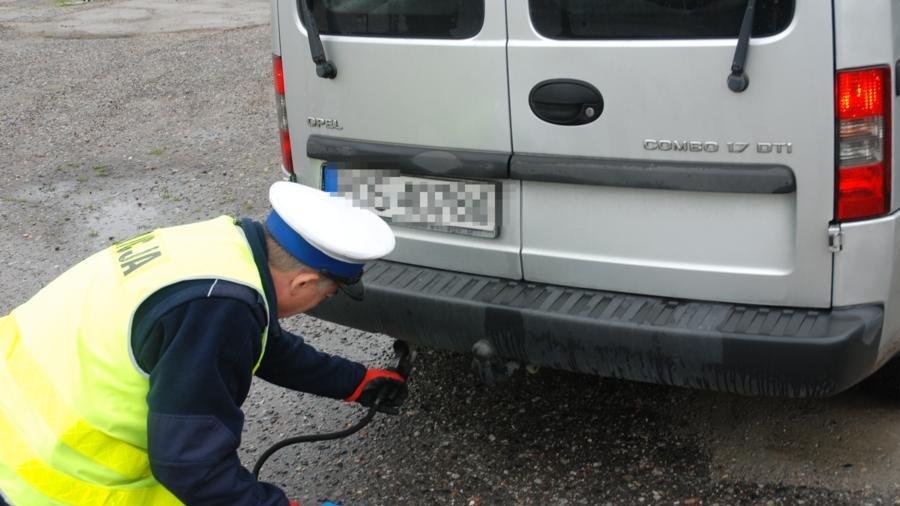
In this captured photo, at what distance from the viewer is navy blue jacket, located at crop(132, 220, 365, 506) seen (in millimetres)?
2074

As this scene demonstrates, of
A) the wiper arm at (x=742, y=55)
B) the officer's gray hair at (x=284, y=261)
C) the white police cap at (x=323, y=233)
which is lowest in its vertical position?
the officer's gray hair at (x=284, y=261)

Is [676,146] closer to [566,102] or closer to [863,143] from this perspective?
[566,102]

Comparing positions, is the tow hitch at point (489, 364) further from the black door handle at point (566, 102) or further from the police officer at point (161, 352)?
the police officer at point (161, 352)

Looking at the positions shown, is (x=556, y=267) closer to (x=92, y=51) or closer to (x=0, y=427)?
(x=0, y=427)

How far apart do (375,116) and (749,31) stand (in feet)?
4.06

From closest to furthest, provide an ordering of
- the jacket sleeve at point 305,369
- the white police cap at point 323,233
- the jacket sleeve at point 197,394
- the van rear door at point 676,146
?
the jacket sleeve at point 197,394, the white police cap at point 323,233, the jacket sleeve at point 305,369, the van rear door at point 676,146

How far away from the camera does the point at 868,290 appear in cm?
290

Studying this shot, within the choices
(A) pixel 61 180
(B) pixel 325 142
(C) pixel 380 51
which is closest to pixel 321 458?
(B) pixel 325 142

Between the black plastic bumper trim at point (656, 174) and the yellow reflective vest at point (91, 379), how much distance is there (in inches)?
45.1

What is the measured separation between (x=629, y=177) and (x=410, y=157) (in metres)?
0.74

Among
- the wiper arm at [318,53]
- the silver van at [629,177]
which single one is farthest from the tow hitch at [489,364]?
the wiper arm at [318,53]

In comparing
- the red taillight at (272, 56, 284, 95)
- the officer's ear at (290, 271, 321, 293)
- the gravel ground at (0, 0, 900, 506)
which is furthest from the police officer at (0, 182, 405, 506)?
the red taillight at (272, 56, 284, 95)

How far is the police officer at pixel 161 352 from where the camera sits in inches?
82.4

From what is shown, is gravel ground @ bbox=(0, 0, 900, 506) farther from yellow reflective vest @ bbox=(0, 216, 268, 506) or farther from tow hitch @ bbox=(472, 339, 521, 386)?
yellow reflective vest @ bbox=(0, 216, 268, 506)
